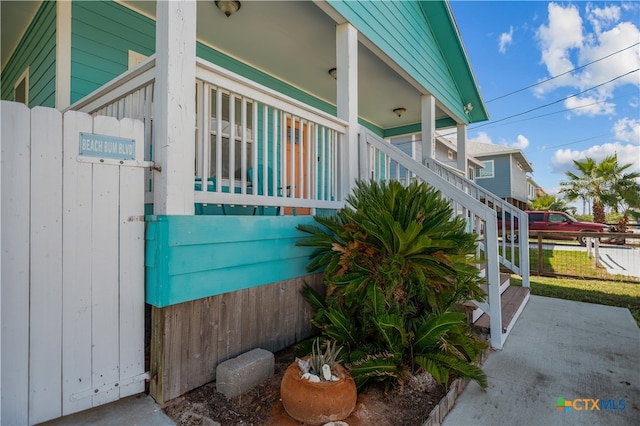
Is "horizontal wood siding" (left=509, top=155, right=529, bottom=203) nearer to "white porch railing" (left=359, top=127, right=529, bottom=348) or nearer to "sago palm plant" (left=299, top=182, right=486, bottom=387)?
"white porch railing" (left=359, top=127, right=529, bottom=348)

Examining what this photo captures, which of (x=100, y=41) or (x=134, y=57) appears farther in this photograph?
(x=134, y=57)

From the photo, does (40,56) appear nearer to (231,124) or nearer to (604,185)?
(231,124)

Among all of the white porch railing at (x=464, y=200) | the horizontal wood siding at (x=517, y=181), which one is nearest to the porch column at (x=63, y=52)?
the white porch railing at (x=464, y=200)

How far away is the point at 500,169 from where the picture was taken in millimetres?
19938

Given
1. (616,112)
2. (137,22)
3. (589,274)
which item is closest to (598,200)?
(616,112)

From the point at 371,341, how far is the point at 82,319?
1.81 m

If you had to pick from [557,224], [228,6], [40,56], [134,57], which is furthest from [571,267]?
[40,56]

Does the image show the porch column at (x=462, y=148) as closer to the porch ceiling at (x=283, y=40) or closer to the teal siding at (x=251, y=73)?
the porch ceiling at (x=283, y=40)

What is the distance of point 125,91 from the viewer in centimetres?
237

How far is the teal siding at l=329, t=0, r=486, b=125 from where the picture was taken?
398 cm

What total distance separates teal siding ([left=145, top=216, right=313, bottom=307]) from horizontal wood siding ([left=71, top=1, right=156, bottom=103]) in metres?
2.62

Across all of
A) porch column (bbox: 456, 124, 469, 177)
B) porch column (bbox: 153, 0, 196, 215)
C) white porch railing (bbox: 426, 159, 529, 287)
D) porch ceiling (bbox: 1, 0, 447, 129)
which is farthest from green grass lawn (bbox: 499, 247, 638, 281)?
porch column (bbox: 153, 0, 196, 215)

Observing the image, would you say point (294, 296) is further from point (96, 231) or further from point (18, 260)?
point (18, 260)

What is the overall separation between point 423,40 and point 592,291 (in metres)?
5.20
